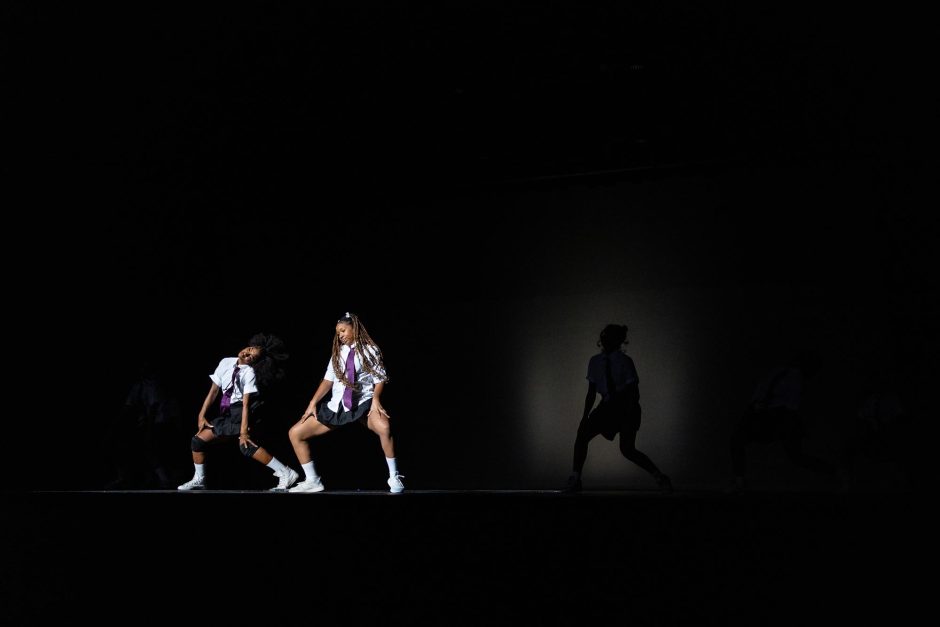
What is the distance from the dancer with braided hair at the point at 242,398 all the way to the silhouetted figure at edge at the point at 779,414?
3.94 m

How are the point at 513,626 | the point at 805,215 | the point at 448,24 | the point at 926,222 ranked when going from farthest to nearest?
the point at 805,215 < the point at 926,222 < the point at 448,24 < the point at 513,626

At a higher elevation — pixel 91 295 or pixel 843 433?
pixel 91 295

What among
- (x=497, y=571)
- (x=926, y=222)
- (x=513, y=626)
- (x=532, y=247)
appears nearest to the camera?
(x=513, y=626)

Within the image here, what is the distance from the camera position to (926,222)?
9555mm

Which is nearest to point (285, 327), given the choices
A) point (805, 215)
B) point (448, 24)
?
point (448, 24)

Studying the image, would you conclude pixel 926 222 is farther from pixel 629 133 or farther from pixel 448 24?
pixel 448 24

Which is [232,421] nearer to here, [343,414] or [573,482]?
[343,414]

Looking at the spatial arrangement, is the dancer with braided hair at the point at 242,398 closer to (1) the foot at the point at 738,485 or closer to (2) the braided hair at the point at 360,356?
(2) the braided hair at the point at 360,356

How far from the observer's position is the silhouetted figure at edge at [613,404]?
834 centimetres

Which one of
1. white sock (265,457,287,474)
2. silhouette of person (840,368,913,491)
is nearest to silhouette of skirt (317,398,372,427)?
white sock (265,457,287,474)

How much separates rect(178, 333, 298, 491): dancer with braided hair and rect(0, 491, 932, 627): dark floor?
2506 millimetres

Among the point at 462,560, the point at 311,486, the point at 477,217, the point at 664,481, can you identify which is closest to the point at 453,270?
the point at 477,217

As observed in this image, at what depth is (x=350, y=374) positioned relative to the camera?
323 inches

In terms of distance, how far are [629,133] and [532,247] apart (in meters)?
1.70
